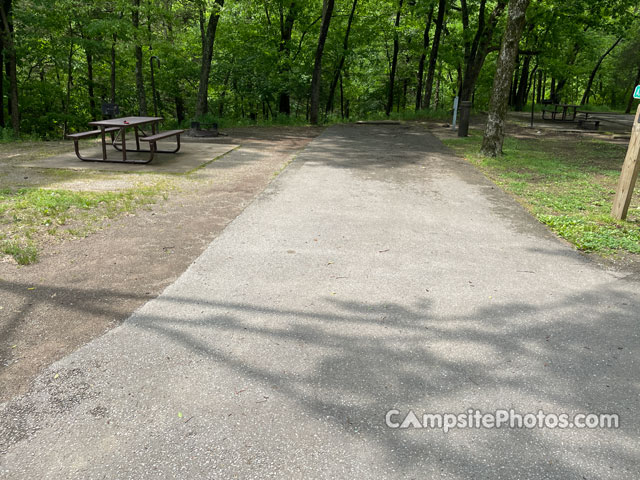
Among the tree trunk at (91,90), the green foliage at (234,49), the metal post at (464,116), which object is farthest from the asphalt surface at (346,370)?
the tree trunk at (91,90)

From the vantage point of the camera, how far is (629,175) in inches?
199

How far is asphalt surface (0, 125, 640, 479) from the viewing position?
1.98 meters

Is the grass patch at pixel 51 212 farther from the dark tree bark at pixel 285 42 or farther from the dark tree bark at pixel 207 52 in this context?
the dark tree bark at pixel 285 42

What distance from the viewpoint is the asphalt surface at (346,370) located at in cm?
198

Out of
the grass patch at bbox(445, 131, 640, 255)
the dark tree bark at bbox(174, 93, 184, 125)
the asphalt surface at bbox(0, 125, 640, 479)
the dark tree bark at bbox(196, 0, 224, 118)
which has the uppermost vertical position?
the dark tree bark at bbox(196, 0, 224, 118)

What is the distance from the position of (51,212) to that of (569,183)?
7633 mm

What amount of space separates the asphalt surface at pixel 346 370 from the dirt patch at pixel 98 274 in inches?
7.2

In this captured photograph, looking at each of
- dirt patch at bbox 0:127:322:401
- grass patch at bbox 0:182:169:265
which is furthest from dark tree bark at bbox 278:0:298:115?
grass patch at bbox 0:182:169:265

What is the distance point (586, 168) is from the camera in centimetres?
883

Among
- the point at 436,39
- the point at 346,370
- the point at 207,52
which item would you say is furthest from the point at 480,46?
the point at 346,370

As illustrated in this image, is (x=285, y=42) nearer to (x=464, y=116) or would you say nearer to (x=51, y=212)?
(x=464, y=116)

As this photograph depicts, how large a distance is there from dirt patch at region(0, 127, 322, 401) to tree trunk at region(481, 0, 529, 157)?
553cm

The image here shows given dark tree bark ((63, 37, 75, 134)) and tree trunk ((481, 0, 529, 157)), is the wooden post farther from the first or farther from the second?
dark tree bark ((63, 37, 75, 134))

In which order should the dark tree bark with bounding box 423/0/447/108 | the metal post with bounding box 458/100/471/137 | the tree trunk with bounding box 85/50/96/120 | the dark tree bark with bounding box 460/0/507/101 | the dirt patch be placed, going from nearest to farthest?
1. the dirt patch
2. the metal post with bounding box 458/100/471/137
3. the dark tree bark with bounding box 460/0/507/101
4. the dark tree bark with bounding box 423/0/447/108
5. the tree trunk with bounding box 85/50/96/120
